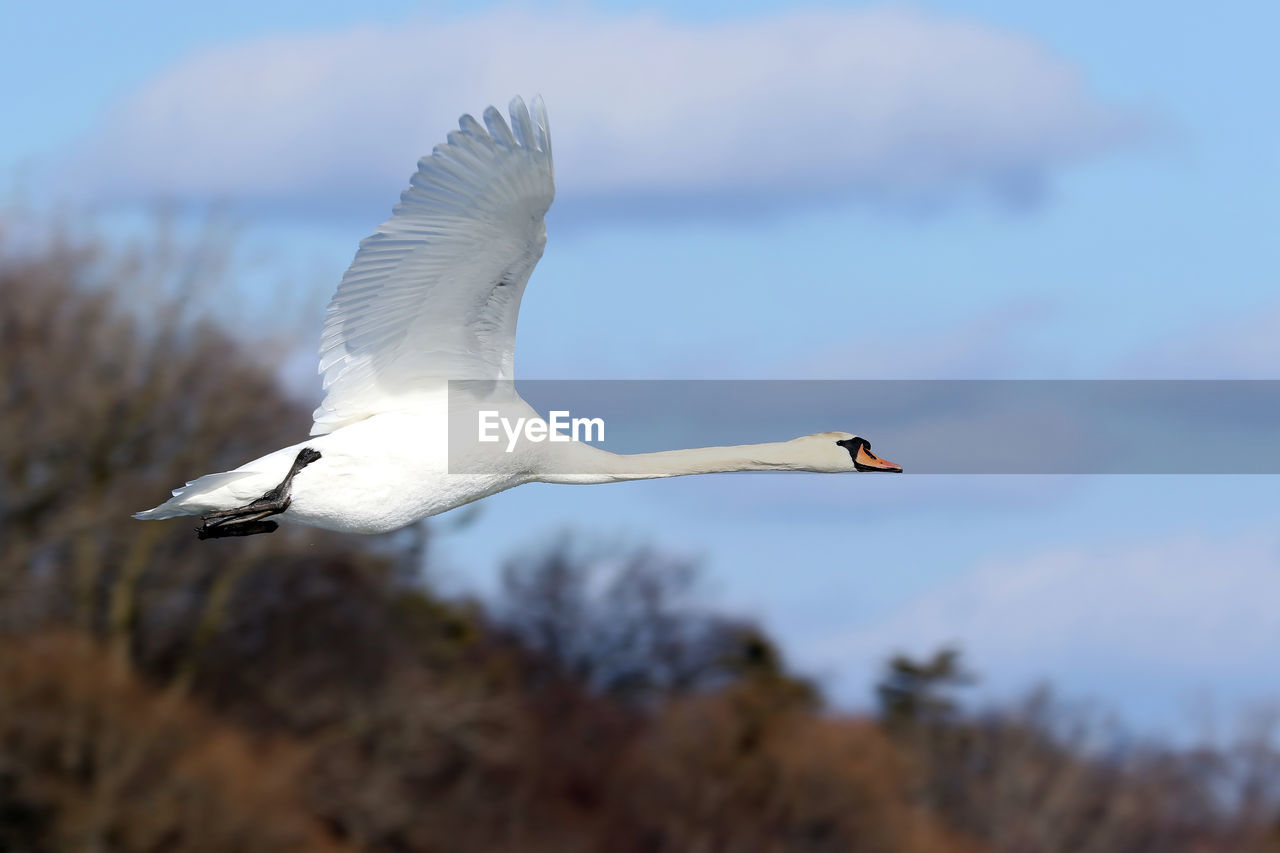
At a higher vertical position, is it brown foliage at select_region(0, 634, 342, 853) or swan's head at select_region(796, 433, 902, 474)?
swan's head at select_region(796, 433, 902, 474)

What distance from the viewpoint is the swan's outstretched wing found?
356 inches

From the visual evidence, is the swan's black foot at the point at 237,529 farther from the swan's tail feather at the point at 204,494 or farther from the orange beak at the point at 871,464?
the orange beak at the point at 871,464

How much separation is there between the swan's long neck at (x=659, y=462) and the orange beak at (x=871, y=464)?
308mm

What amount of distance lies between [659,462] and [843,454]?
1.07 m

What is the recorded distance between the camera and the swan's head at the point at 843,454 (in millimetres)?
10828

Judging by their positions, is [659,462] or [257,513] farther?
[659,462]

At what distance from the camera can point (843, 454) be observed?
35.7 ft

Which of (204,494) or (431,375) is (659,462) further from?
(204,494)

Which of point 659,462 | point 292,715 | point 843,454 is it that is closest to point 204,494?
point 659,462

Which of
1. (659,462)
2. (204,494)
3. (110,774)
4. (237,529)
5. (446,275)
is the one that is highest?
(446,275)

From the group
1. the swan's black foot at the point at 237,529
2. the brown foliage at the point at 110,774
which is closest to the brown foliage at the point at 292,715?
the brown foliage at the point at 110,774

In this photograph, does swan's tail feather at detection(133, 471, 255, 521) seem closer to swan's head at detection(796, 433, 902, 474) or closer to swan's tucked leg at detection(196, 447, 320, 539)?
swan's tucked leg at detection(196, 447, 320, 539)

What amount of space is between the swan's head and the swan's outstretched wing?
1828 millimetres

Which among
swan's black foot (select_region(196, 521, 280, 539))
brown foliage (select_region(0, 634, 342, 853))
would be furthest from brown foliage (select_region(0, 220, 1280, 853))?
swan's black foot (select_region(196, 521, 280, 539))
